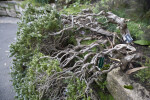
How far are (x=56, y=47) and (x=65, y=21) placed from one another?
0.74m

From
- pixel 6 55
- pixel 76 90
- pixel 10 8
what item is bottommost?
pixel 6 55

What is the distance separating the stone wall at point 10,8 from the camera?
6.29 metres

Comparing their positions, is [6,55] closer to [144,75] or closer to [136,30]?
[136,30]

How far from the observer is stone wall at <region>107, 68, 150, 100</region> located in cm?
133

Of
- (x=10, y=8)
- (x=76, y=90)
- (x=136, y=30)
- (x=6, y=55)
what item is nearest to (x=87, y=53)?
(x=76, y=90)

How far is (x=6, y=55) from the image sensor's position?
12.9ft

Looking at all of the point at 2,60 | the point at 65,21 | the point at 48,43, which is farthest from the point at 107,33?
the point at 2,60

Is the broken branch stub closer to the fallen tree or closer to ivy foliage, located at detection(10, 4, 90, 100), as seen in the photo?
the fallen tree

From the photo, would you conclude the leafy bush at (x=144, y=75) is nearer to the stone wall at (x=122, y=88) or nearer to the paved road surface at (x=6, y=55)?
the stone wall at (x=122, y=88)

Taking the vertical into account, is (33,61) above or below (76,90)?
above

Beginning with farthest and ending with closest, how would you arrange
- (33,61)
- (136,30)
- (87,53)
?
(136,30) < (87,53) < (33,61)

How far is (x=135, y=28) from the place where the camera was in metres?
2.53

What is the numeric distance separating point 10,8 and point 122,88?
6.73 metres

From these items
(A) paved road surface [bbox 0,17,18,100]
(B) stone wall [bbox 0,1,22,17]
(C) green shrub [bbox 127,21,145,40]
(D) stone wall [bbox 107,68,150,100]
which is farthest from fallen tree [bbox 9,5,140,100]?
(B) stone wall [bbox 0,1,22,17]
